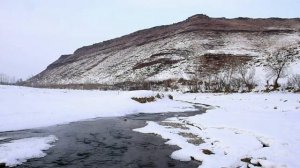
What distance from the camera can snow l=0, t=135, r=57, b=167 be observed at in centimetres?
1266

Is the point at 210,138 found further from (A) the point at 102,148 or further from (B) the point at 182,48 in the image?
(B) the point at 182,48

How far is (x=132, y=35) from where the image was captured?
153 metres

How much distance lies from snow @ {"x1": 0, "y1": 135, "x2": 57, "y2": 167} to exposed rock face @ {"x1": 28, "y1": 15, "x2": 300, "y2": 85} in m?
67.9

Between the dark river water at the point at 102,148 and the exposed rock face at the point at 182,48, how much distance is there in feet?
210

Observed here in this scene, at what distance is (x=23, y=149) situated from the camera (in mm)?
14453

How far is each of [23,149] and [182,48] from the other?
93834 mm

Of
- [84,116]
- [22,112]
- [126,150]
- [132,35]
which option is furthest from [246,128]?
[132,35]

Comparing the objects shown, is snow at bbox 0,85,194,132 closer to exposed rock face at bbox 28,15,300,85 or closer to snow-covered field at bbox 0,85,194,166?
snow-covered field at bbox 0,85,194,166

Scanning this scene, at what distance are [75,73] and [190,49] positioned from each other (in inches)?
2044

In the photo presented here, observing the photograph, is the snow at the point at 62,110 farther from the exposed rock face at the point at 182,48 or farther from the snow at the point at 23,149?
the exposed rock face at the point at 182,48

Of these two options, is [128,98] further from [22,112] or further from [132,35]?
[132,35]

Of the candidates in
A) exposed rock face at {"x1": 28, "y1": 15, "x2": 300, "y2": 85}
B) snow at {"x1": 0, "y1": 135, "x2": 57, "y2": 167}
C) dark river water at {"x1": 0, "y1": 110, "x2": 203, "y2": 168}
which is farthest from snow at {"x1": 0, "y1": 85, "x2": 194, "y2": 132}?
exposed rock face at {"x1": 28, "y1": 15, "x2": 300, "y2": 85}

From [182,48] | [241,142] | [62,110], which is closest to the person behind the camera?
[241,142]

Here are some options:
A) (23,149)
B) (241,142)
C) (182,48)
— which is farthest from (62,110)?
(182,48)
